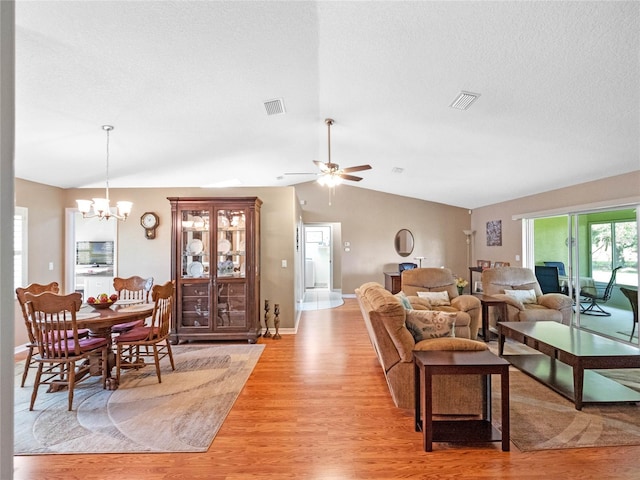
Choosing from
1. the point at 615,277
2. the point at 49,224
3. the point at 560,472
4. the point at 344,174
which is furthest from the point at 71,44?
the point at 615,277

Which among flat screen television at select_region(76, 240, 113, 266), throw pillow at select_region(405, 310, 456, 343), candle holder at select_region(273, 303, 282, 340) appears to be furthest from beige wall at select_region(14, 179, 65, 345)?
throw pillow at select_region(405, 310, 456, 343)

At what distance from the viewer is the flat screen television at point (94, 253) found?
22.3ft

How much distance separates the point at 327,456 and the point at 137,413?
1675mm

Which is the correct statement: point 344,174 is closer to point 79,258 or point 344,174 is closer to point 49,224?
point 49,224

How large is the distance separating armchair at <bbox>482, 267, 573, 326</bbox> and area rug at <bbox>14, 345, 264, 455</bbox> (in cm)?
359

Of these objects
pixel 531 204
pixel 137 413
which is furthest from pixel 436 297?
pixel 137 413

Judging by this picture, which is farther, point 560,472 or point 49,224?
point 49,224

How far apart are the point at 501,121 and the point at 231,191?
12.6 ft

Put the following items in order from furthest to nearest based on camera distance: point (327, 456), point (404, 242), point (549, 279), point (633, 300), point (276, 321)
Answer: point (404, 242) < point (549, 279) < point (276, 321) < point (633, 300) < point (327, 456)

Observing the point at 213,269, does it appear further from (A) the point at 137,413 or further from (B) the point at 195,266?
(A) the point at 137,413

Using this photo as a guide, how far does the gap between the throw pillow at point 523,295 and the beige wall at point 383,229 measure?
3852 mm

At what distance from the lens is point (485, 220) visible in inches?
310

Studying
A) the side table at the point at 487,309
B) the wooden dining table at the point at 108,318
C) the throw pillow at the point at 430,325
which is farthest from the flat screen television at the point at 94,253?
the side table at the point at 487,309

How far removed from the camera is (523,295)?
4.74m
